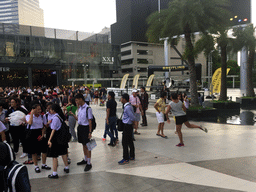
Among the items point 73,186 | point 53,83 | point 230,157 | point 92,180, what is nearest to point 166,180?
point 92,180

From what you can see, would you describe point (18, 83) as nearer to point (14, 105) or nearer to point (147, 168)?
point (14, 105)

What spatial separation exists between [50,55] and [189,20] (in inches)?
1378

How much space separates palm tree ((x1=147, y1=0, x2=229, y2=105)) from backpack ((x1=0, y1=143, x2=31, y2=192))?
1240 cm

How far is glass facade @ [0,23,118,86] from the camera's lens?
3641cm

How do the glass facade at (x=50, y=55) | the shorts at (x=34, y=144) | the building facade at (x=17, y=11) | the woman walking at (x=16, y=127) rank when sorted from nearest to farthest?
the shorts at (x=34, y=144) < the woman walking at (x=16, y=127) < the glass facade at (x=50, y=55) < the building facade at (x=17, y=11)

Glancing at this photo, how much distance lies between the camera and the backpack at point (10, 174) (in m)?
1.92

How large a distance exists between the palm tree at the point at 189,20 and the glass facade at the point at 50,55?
2574cm

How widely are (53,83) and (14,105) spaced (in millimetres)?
45632

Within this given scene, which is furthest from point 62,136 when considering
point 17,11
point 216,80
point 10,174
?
point 17,11

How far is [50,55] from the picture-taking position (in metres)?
41.6

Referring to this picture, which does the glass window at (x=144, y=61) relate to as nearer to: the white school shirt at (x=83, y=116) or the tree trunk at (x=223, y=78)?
the tree trunk at (x=223, y=78)

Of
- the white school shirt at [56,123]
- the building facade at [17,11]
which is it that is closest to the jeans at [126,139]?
the white school shirt at [56,123]

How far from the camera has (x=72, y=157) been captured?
6.32 metres

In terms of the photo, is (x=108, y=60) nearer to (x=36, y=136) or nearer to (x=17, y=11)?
(x=36, y=136)
